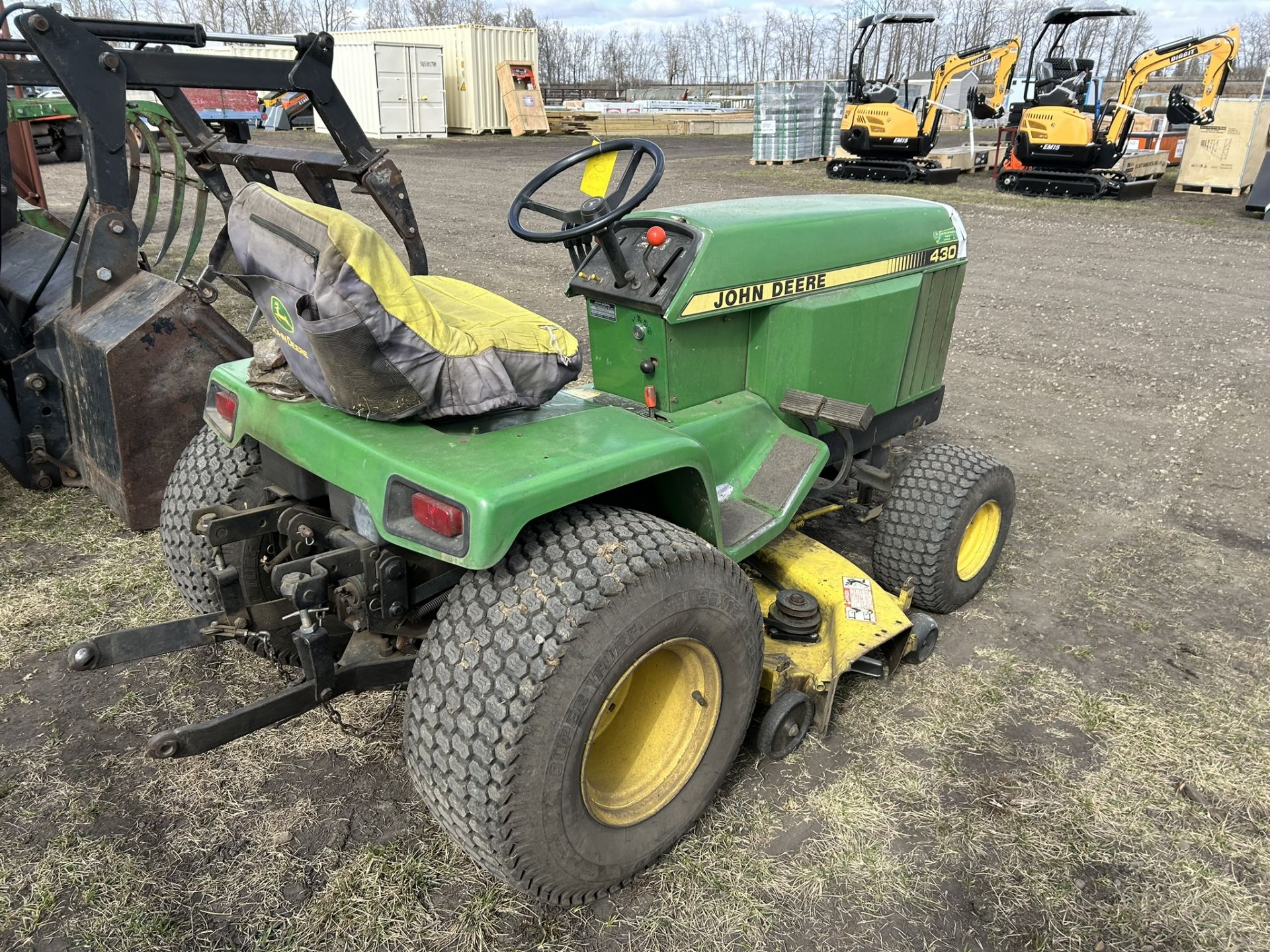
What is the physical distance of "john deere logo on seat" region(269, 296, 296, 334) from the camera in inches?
80.8

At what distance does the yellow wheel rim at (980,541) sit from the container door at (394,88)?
68.8 ft

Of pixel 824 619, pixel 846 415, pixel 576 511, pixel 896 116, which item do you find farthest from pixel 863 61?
pixel 576 511

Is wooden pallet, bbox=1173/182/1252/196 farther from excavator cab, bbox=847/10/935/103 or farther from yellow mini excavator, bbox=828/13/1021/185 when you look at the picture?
excavator cab, bbox=847/10/935/103

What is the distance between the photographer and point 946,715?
9.30 feet

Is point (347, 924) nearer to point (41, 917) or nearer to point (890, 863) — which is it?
point (41, 917)

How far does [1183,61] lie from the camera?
40.8 feet

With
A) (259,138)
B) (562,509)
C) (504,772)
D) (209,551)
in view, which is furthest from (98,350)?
(259,138)

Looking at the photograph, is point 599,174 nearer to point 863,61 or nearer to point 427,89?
point 863,61

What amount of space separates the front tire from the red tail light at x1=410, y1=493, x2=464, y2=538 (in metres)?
0.15

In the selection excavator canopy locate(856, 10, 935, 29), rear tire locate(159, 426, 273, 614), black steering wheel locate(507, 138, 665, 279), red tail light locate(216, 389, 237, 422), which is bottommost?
rear tire locate(159, 426, 273, 614)

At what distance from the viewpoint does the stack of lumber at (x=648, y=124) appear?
929 inches

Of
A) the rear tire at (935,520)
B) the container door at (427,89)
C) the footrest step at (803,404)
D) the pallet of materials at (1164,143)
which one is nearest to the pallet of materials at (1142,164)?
the pallet of materials at (1164,143)

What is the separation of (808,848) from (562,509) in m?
1.08

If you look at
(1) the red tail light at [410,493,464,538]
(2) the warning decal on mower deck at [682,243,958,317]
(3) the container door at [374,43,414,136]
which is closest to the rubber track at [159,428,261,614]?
(1) the red tail light at [410,493,464,538]
